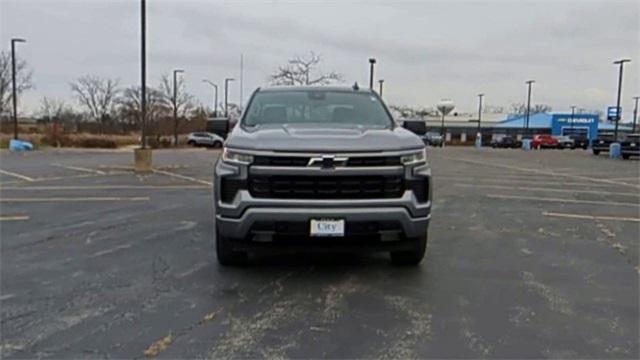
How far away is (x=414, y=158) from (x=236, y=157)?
62.8 inches

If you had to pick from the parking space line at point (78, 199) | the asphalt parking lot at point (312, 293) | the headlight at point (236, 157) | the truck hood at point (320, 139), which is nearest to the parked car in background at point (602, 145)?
the asphalt parking lot at point (312, 293)

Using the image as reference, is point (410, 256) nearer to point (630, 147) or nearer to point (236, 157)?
point (236, 157)

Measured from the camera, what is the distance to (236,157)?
4.80 meters

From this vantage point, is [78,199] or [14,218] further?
[78,199]

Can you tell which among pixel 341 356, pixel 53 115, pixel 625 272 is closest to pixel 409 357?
pixel 341 356

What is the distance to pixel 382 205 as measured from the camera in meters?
4.71

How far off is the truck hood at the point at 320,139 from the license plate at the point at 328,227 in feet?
2.00

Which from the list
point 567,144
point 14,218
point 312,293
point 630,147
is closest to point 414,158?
point 312,293

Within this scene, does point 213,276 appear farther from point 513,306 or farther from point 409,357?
point 513,306

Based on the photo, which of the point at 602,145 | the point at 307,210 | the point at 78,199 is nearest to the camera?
the point at 307,210

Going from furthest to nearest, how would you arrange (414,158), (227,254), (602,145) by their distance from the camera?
1. (602,145)
2. (227,254)
3. (414,158)

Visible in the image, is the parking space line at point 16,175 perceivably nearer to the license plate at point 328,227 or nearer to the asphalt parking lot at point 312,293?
the asphalt parking lot at point 312,293

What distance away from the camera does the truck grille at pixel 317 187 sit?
467 centimetres

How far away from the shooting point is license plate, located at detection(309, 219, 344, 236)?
4.62m
